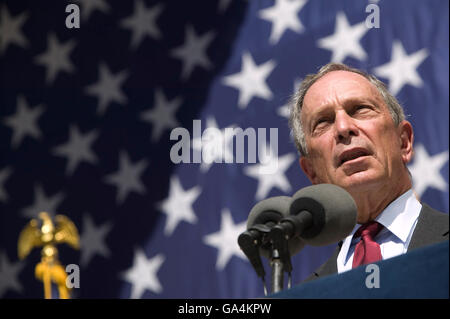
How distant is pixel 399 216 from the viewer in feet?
8.61

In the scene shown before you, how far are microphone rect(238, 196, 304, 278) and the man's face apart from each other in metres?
0.85

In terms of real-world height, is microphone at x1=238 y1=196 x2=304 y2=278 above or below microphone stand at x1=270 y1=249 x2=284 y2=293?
above

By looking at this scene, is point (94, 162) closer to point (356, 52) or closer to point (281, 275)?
point (356, 52)

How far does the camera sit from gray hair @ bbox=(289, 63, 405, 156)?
2902 mm

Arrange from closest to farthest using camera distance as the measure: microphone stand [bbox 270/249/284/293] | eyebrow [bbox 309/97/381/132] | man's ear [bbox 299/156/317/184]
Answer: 1. microphone stand [bbox 270/249/284/293]
2. eyebrow [bbox 309/97/381/132]
3. man's ear [bbox 299/156/317/184]

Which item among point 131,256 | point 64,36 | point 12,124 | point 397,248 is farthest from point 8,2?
point 397,248

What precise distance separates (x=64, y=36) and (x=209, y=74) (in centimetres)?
126

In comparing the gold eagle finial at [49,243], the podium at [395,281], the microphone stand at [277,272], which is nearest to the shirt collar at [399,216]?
the microphone stand at [277,272]

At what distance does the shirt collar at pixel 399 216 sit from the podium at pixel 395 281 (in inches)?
50.5

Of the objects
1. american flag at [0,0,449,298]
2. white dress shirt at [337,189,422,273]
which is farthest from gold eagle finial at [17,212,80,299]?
white dress shirt at [337,189,422,273]

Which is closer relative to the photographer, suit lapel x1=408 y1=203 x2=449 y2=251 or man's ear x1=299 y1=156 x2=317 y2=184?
suit lapel x1=408 y1=203 x2=449 y2=251

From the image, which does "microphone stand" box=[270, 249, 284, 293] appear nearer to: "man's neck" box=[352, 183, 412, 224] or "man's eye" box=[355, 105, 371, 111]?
"man's neck" box=[352, 183, 412, 224]

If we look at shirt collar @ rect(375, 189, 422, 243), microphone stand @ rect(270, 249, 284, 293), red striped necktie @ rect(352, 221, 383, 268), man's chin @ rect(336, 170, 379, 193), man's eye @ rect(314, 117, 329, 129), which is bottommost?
microphone stand @ rect(270, 249, 284, 293)

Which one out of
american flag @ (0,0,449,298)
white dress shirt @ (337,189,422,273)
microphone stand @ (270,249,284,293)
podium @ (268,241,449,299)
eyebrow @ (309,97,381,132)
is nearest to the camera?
podium @ (268,241,449,299)
